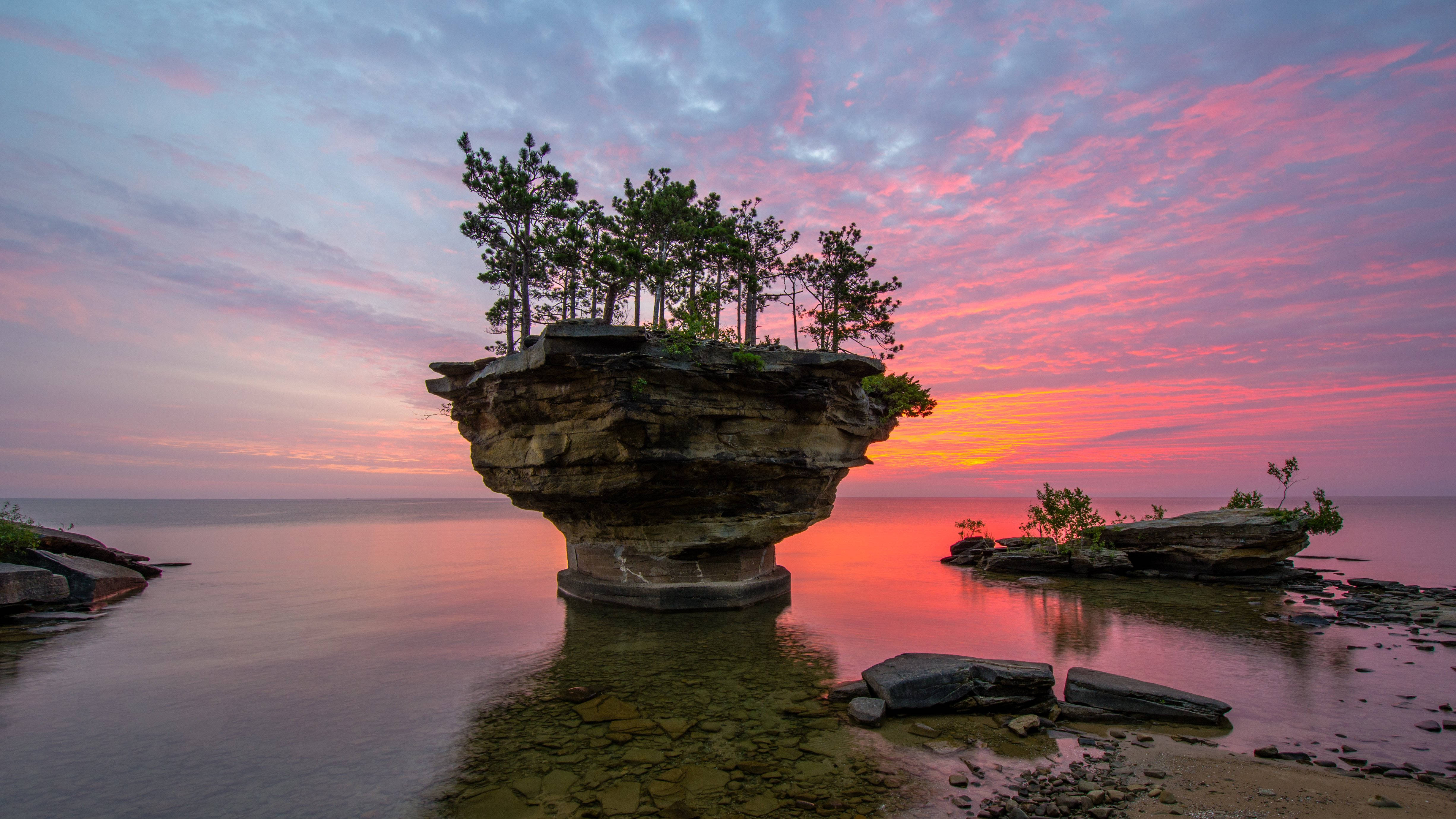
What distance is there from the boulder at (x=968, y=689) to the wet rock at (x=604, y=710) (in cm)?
429

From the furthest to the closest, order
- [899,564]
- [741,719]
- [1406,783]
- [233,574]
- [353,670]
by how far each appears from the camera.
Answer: [899,564] → [233,574] → [353,670] → [741,719] → [1406,783]

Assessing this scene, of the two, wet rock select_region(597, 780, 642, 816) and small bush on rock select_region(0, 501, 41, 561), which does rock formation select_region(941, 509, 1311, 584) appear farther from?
small bush on rock select_region(0, 501, 41, 561)

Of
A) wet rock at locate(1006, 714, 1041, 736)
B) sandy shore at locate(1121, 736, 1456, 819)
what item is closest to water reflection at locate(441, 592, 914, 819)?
wet rock at locate(1006, 714, 1041, 736)

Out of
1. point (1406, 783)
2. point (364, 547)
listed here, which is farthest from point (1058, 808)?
point (364, 547)

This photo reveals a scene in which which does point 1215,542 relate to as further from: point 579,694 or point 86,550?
point 86,550

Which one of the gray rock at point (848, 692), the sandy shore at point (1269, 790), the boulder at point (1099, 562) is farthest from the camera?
the boulder at point (1099, 562)

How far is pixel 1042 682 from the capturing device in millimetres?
9438

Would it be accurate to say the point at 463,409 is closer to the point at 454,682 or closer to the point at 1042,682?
the point at 454,682

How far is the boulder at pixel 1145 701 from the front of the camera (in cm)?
870

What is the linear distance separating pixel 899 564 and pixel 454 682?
25786 mm

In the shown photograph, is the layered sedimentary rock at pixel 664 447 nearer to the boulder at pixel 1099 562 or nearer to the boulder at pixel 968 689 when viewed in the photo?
the boulder at pixel 968 689

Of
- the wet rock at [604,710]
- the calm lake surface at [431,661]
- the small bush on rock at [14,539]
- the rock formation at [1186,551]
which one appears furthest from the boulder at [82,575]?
the rock formation at [1186,551]

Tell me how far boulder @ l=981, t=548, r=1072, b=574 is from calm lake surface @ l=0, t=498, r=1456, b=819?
1.52 meters

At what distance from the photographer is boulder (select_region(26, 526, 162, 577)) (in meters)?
24.4
